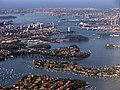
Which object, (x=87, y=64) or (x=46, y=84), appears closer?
(x=46, y=84)

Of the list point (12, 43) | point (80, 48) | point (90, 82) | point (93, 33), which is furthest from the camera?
point (93, 33)

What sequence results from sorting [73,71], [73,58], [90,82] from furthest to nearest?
[73,58] < [73,71] < [90,82]

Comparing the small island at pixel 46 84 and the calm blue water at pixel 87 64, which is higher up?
the small island at pixel 46 84

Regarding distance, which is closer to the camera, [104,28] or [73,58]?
[73,58]

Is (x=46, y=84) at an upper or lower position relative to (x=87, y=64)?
upper

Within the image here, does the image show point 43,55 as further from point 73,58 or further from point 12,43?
point 12,43

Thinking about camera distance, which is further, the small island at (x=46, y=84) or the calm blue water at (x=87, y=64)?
the calm blue water at (x=87, y=64)

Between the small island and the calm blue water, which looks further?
the calm blue water

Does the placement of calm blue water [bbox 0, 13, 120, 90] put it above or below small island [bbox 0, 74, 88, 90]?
below

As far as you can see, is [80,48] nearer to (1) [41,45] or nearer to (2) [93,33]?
(1) [41,45]

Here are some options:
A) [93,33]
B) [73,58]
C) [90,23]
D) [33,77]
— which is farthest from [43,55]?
[90,23]
